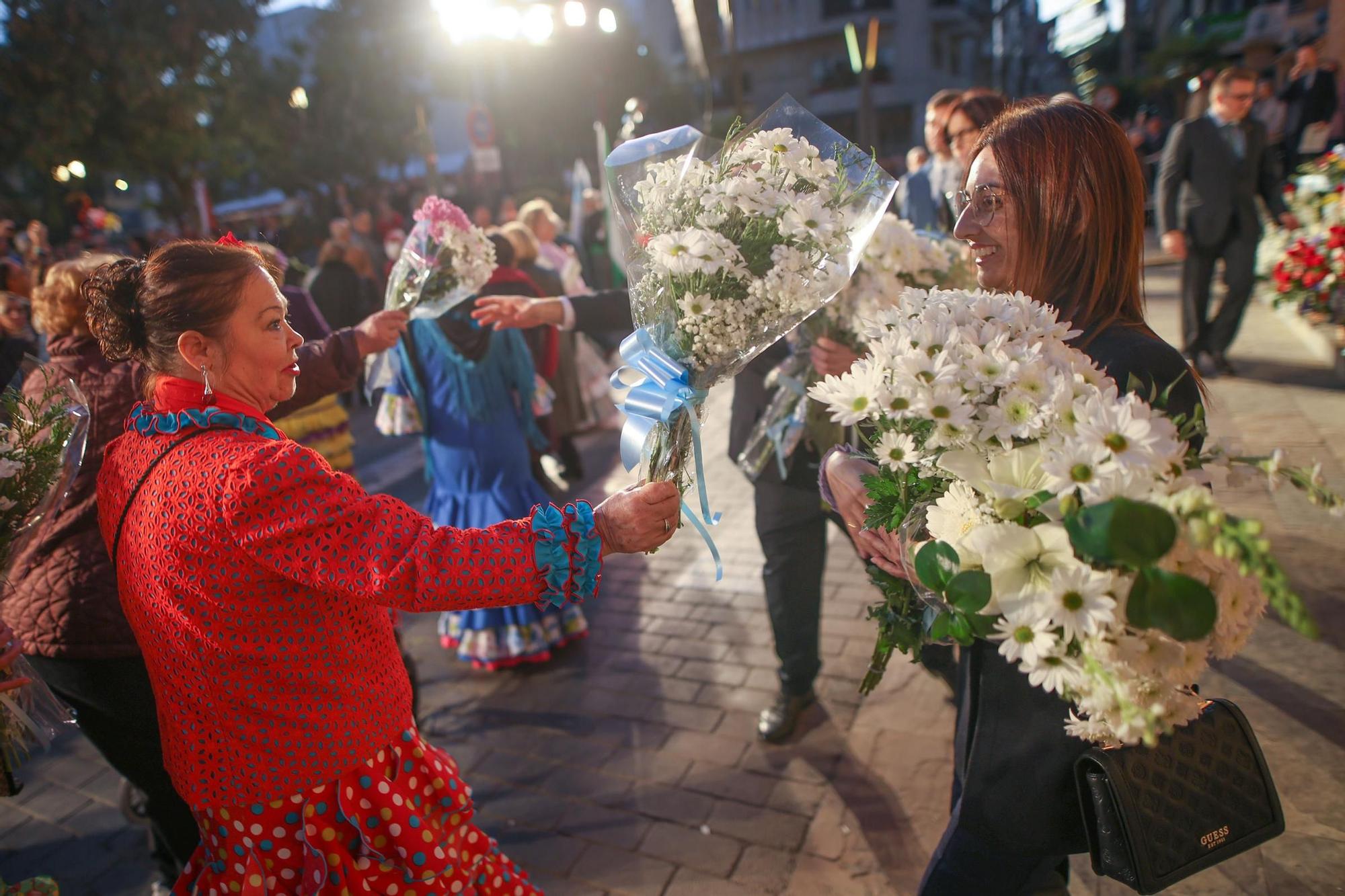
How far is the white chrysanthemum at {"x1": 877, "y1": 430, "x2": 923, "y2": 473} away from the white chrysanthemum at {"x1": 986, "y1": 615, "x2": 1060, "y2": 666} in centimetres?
32

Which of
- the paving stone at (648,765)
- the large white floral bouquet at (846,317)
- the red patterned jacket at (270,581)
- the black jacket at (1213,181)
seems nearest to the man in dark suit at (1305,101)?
the black jacket at (1213,181)

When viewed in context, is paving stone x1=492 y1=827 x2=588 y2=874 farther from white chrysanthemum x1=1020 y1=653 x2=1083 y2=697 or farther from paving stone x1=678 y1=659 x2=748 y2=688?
white chrysanthemum x1=1020 y1=653 x2=1083 y2=697

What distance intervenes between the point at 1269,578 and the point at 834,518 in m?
2.15

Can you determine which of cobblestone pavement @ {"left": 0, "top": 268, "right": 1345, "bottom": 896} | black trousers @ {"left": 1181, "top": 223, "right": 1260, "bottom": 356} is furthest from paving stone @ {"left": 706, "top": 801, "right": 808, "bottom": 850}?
black trousers @ {"left": 1181, "top": 223, "right": 1260, "bottom": 356}

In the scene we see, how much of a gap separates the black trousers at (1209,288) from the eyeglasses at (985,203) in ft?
19.1

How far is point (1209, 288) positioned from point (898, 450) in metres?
6.77

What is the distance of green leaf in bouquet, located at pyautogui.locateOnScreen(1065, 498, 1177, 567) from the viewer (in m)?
1.07

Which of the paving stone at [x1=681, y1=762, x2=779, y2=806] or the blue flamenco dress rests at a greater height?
the blue flamenco dress

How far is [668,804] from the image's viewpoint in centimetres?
303

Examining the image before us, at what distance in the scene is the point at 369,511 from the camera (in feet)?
5.03

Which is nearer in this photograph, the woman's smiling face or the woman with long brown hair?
the woman with long brown hair

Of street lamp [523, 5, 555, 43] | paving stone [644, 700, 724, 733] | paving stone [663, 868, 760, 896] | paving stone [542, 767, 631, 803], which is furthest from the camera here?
street lamp [523, 5, 555, 43]

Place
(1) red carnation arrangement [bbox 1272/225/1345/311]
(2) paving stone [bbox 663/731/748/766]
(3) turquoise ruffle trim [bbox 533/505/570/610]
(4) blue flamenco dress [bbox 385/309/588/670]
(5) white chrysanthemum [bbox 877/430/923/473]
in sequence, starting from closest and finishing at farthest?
(5) white chrysanthemum [bbox 877/430/923/473], (3) turquoise ruffle trim [bbox 533/505/570/610], (2) paving stone [bbox 663/731/748/766], (4) blue flamenco dress [bbox 385/309/588/670], (1) red carnation arrangement [bbox 1272/225/1345/311]

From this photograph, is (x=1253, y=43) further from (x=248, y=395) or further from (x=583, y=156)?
(x=583, y=156)
